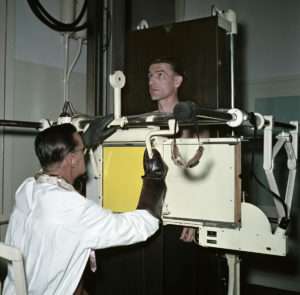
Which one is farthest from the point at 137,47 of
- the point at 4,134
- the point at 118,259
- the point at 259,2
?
the point at 259,2

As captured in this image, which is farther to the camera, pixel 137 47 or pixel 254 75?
pixel 254 75

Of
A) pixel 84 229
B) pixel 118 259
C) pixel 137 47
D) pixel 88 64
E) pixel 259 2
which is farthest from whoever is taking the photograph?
pixel 259 2

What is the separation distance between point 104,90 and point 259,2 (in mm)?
1774

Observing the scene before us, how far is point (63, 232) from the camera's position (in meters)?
1.50

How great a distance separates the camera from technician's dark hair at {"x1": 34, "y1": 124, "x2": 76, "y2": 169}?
1.63m

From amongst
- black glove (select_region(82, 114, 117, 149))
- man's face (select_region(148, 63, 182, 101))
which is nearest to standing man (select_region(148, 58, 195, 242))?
man's face (select_region(148, 63, 182, 101))

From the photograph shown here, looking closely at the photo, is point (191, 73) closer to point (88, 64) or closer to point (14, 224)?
point (88, 64)

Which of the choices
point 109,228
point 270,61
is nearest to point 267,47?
point 270,61

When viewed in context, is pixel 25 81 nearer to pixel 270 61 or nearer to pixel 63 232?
pixel 63 232

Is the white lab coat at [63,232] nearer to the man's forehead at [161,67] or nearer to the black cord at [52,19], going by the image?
the man's forehead at [161,67]

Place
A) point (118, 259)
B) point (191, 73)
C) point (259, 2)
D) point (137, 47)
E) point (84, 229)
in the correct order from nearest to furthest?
1. point (84, 229)
2. point (118, 259)
3. point (191, 73)
4. point (137, 47)
5. point (259, 2)

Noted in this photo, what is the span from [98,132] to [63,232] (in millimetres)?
Answer: 520

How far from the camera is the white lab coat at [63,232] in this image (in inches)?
59.1

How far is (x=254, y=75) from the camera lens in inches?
147
